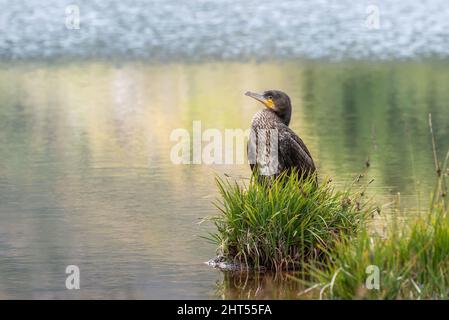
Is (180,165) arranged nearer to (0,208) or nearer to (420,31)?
(0,208)

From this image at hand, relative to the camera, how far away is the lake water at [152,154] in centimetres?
1121

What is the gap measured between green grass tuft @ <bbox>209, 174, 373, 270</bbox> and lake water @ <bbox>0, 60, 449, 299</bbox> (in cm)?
28

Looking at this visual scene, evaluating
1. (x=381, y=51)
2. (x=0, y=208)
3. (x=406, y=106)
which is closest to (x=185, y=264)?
(x=0, y=208)

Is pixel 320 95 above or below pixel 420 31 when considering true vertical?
below

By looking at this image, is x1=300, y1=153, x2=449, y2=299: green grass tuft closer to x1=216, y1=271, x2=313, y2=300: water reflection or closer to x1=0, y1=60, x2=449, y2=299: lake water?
x1=0, y1=60, x2=449, y2=299: lake water

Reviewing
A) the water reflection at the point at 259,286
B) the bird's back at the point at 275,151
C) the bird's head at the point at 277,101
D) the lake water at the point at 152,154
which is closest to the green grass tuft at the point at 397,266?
the lake water at the point at 152,154

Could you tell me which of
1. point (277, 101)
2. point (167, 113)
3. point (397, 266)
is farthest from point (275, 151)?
point (167, 113)

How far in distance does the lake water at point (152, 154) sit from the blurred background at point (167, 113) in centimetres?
4

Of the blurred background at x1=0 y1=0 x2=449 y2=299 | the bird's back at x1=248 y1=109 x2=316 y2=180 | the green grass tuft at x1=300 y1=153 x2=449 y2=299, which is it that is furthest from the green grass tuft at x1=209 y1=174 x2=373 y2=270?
the green grass tuft at x1=300 y1=153 x2=449 y2=299

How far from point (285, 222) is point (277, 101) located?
57.7 inches

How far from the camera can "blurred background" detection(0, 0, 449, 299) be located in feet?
38.4

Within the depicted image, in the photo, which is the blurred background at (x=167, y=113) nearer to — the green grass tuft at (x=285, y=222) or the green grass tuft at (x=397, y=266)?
the green grass tuft at (x=285, y=222)

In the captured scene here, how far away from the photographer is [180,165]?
17047 mm

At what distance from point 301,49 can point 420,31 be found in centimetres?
474
